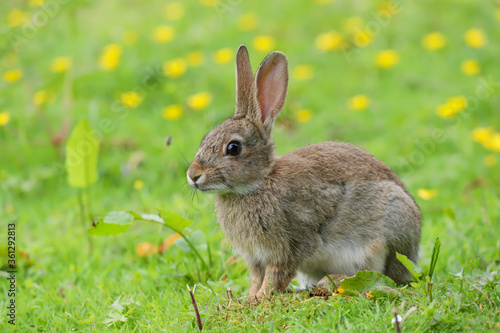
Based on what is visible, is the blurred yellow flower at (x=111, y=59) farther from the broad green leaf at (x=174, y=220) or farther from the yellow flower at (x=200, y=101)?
the broad green leaf at (x=174, y=220)

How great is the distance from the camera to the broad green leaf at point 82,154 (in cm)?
458

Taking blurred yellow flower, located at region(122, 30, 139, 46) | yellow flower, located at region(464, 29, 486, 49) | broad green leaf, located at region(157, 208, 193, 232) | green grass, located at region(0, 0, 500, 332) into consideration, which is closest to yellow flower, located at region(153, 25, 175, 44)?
green grass, located at region(0, 0, 500, 332)

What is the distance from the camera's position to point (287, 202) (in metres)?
3.73

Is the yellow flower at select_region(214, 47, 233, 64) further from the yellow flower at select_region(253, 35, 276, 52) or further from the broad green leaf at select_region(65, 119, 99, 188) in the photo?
the broad green leaf at select_region(65, 119, 99, 188)

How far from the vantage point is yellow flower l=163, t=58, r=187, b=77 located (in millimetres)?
7484

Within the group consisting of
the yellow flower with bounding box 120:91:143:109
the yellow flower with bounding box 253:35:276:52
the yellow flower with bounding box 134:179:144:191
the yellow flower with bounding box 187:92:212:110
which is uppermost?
the yellow flower with bounding box 253:35:276:52

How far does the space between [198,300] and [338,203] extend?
1.08m

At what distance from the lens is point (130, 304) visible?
3.70m

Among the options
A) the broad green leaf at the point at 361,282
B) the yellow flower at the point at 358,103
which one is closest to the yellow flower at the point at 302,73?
the yellow flower at the point at 358,103

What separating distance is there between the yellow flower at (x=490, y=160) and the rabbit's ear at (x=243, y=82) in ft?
11.0

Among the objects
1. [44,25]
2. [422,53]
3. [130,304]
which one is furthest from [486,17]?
[130,304]

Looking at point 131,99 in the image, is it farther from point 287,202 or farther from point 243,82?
point 287,202

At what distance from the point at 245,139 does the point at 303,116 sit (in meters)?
3.33

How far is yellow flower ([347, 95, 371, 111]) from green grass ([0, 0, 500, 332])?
0.11 meters
